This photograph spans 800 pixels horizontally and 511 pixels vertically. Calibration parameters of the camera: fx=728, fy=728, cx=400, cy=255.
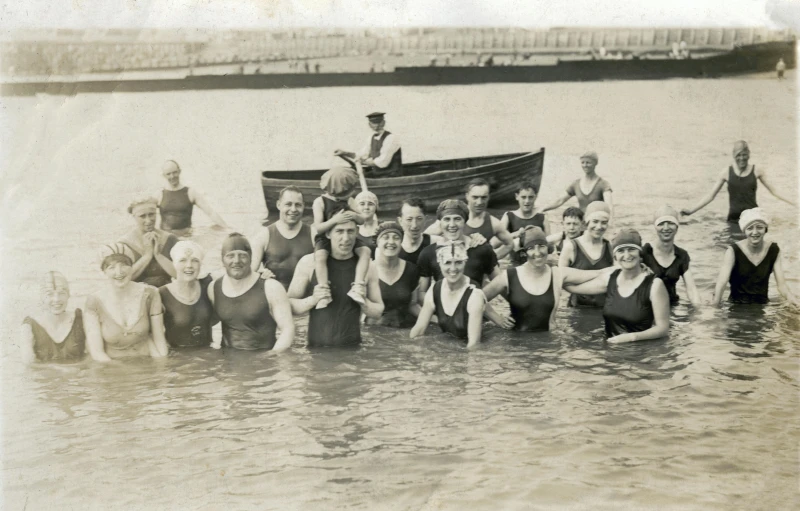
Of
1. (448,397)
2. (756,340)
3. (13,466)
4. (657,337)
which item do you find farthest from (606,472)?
(13,466)

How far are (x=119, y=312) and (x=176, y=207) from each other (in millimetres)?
2464

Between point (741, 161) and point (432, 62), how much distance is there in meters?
2.95

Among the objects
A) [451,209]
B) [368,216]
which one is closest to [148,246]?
[368,216]

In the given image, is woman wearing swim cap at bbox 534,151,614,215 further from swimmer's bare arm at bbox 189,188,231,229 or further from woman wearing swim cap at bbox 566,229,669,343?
swimmer's bare arm at bbox 189,188,231,229

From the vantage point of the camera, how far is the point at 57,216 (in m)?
5.19

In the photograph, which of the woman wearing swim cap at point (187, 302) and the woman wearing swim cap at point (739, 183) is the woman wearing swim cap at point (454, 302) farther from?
the woman wearing swim cap at point (739, 183)

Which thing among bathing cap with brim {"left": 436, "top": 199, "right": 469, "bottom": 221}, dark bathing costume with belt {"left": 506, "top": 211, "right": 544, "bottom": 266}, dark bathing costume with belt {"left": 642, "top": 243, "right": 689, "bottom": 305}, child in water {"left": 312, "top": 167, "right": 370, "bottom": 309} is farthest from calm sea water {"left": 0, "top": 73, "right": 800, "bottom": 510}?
dark bathing costume with belt {"left": 506, "top": 211, "right": 544, "bottom": 266}

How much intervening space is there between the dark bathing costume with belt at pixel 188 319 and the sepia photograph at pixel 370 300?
0.06ft

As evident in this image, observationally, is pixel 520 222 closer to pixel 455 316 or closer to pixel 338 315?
pixel 455 316

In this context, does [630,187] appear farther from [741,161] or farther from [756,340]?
[756,340]

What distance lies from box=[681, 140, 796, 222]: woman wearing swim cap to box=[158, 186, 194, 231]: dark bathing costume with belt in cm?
447

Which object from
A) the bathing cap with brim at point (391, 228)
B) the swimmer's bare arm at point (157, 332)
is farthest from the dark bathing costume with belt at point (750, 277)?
the swimmer's bare arm at point (157, 332)

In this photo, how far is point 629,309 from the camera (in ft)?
15.9

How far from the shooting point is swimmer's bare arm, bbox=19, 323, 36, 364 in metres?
4.48
